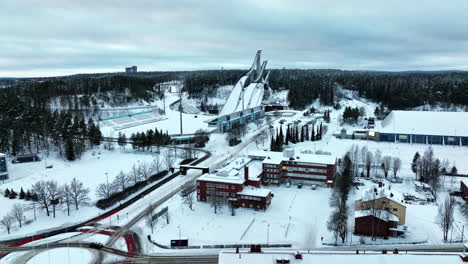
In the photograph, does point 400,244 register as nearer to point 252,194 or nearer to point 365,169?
point 252,194

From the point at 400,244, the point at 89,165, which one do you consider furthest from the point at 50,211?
the point at 400,244

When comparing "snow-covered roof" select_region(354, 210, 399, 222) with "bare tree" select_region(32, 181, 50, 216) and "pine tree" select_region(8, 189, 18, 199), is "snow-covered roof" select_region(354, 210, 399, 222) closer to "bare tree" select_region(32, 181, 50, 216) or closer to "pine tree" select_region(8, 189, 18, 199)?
"bare tree" select_region(32, 181, 50, 216)

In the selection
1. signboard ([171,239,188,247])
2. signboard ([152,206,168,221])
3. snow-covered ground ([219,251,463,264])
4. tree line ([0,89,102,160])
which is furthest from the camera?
tree line ([0,89,102,160])

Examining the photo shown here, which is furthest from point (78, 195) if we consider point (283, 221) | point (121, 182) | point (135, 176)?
point (283, 221)

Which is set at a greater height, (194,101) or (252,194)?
(194,101)

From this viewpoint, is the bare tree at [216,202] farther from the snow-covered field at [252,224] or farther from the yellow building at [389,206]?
the yellow building at [389,206]

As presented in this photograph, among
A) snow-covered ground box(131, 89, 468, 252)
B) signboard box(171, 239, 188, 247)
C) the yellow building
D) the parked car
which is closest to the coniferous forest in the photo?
the parked car
